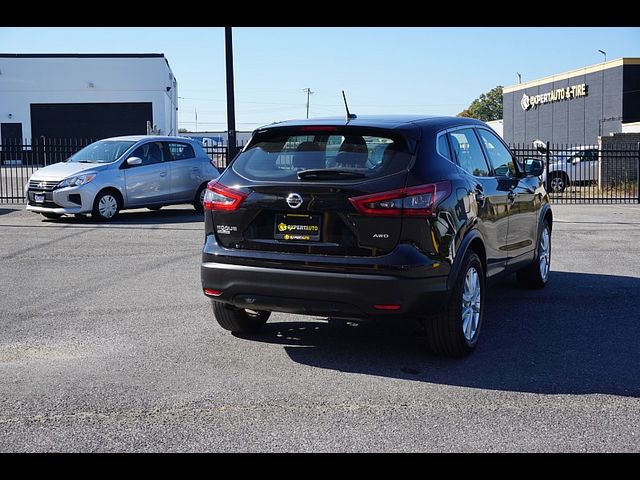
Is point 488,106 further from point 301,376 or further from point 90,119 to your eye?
point 301,376

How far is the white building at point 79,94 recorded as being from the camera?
2106 inches

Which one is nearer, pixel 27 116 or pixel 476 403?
pixel 476 403

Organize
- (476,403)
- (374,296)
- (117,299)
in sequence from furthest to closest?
(117,299) < (374,296) < (476,403)

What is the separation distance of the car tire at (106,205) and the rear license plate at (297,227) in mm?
10415

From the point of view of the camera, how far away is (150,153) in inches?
657

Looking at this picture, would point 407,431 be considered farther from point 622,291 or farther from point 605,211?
point 605,211

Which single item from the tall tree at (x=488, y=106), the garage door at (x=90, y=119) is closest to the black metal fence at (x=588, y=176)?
the garage door at (x=90, y=119)

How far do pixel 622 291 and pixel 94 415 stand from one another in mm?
5913

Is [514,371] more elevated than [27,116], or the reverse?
[27,116]

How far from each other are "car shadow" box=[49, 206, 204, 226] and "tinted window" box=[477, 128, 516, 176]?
912cm

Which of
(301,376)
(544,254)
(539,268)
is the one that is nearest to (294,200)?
(301,376)

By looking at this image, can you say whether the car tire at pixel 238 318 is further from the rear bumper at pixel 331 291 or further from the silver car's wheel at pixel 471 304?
the silver car's wheel at pixel 471 304
